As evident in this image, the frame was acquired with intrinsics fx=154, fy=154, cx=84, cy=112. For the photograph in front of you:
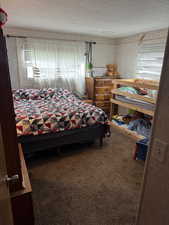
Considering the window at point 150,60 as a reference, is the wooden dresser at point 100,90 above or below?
below

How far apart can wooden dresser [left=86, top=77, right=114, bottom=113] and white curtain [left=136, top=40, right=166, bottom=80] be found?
34.0 inches

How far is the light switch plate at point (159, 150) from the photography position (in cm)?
77

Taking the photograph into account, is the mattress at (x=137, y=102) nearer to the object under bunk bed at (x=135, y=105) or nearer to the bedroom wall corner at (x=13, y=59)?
the object under bunk bed at (x=135, y=105)

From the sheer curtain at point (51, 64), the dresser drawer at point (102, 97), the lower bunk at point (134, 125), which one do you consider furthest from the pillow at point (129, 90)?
the sheer curtain at point (51, 64)

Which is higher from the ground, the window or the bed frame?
the window

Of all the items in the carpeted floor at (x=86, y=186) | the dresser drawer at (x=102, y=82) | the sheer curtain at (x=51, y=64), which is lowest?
the carpeted floor at (x=86, y=186)

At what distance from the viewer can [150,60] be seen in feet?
12.2

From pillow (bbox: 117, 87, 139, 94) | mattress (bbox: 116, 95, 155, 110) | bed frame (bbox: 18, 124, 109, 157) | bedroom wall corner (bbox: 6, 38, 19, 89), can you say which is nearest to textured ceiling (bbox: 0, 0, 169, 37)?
bedroom wall corner (bbox: 6, 38, 19, 89)

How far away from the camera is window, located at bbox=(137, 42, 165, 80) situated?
348cm

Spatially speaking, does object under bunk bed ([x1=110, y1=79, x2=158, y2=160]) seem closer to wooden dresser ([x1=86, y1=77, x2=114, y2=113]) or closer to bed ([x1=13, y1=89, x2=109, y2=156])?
wooden dresser ([x1=86, y1=77, x2=114, y2=113])

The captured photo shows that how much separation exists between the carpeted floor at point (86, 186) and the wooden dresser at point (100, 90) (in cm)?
168

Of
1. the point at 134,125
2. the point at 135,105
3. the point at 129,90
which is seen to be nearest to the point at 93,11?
the point at 129,90

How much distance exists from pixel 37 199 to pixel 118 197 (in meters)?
0.96

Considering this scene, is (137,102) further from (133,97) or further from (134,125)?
(134,125)
